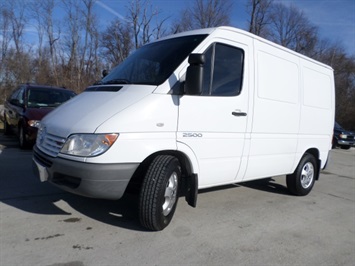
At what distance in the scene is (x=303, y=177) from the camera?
19.8 ft

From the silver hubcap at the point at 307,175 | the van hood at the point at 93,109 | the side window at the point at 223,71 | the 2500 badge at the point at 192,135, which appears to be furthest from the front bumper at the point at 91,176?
the silver hubcap at the point at 307,175

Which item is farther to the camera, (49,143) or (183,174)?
(183,174)

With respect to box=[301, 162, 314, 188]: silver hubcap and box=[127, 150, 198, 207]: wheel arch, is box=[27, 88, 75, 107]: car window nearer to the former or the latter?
box=[127, 150, 198, 207]: wheel arch

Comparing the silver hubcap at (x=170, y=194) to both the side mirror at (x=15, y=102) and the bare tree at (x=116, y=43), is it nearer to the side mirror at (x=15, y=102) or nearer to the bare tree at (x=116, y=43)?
the side mirror at (x=15, y=102)

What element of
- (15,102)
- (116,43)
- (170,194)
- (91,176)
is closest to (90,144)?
(91,176)

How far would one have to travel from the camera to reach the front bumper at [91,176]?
3.25 metres

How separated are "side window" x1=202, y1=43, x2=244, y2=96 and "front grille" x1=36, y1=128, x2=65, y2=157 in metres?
1.76

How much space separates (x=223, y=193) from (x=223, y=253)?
2.29m

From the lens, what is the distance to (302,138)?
568cm

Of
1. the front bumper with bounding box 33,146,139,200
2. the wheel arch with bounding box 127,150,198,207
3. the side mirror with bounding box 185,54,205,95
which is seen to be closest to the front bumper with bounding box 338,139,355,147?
the wheel arch with bounding box 127,150,198,207

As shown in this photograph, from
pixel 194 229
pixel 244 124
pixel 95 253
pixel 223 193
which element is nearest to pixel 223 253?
pixel 194 229

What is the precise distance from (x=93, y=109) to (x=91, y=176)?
0.79 metres

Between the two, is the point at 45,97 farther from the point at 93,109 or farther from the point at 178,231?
the point at 178,231

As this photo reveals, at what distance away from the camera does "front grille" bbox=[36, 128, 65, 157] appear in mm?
3496
